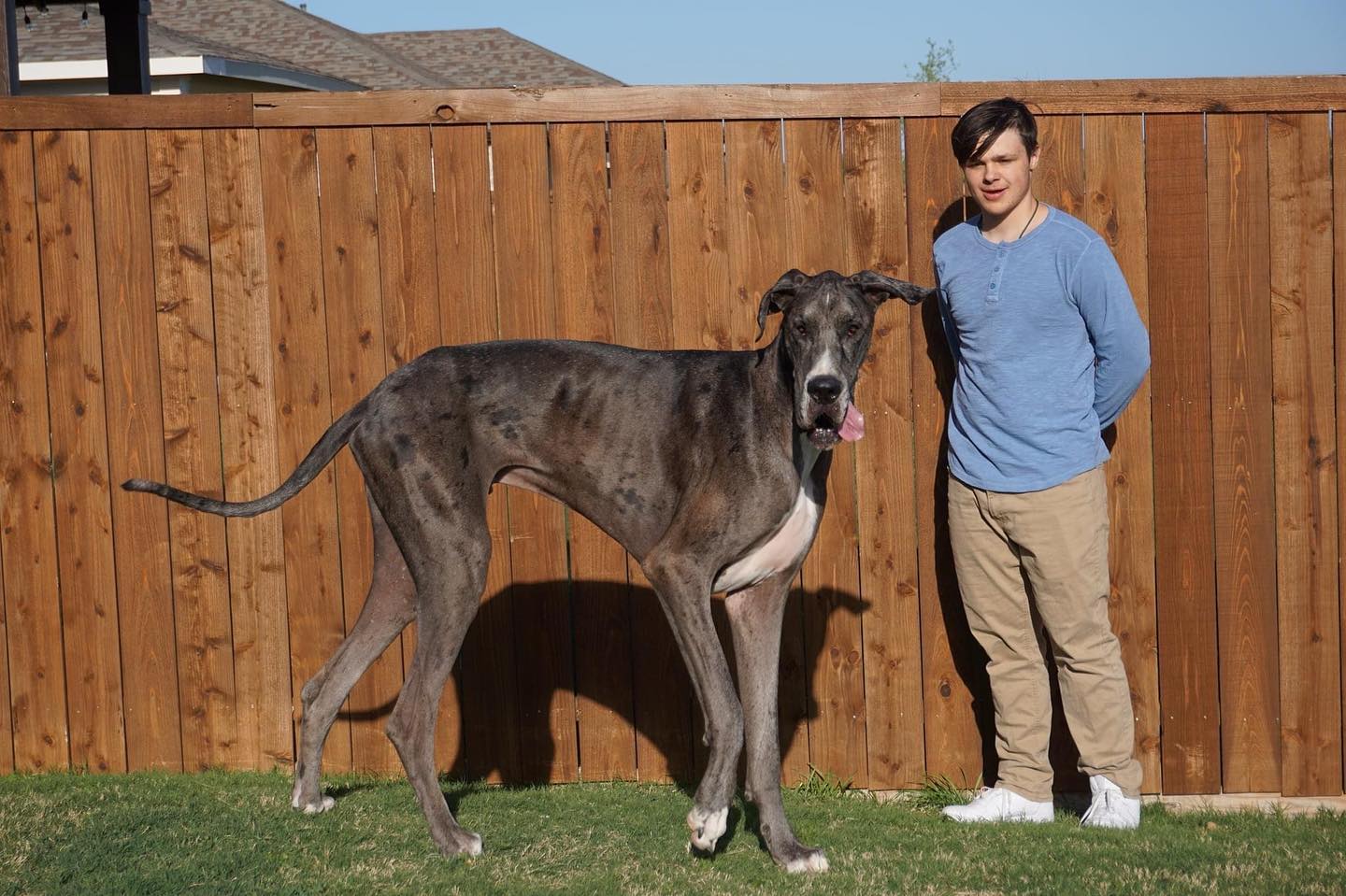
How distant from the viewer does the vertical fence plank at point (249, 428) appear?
535 cm

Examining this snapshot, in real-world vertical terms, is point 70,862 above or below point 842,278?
below

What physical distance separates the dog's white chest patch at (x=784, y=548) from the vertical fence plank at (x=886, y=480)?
0.94 metres

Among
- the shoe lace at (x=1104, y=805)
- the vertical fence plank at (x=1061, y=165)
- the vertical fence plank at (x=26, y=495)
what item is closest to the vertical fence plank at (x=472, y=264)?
the vertical fence plank at (x=26, y=495)

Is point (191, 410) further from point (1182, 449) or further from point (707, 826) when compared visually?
point (1182, 449)

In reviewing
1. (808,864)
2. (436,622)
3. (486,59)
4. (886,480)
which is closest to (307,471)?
(436,622)

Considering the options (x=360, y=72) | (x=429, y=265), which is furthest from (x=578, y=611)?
(x=360, y=72)

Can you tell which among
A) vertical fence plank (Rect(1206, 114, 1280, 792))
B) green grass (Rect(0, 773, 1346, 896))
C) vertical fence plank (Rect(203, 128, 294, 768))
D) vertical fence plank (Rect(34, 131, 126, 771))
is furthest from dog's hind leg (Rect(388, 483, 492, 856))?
vertical fence plank (Rect(1206, 114, 1280, 792))

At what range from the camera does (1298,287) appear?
5.26 m

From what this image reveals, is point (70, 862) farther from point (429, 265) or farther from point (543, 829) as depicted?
point (429, 265)

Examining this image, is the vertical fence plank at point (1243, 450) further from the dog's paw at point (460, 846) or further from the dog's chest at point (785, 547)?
the dog's paw at point (460, 846)

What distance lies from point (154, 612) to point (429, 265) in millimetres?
1868

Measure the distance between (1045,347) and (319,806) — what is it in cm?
320

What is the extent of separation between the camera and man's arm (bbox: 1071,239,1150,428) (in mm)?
4629

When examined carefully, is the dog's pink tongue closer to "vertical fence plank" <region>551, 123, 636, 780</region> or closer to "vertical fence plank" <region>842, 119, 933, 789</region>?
"vertical fence plank" <region>842, 119, 933, 789</region>
